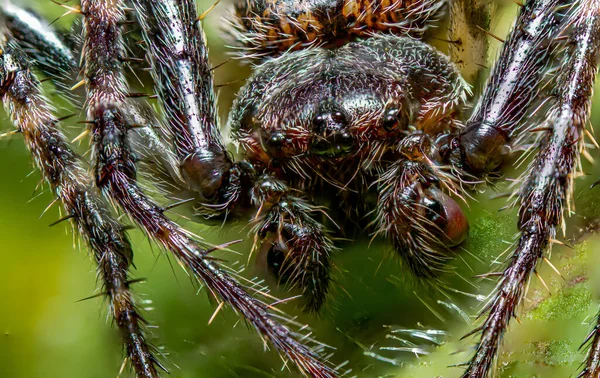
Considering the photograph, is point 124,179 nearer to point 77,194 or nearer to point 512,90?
point 77,194

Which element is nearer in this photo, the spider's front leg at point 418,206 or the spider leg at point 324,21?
the spider's front leg at point 418,206

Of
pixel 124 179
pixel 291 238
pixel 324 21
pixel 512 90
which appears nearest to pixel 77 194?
pixel 124 179

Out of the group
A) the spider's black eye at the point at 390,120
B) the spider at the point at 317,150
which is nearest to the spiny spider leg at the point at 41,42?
the spider at the point at 317,150

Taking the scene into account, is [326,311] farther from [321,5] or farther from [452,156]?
[321,5]

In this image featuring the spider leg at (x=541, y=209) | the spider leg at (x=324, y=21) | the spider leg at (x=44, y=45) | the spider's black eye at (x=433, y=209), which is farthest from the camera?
the spider leg at (x=44, y=45)

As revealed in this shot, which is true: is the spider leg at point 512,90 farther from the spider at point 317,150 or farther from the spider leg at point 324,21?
the spider leg at point 324,21

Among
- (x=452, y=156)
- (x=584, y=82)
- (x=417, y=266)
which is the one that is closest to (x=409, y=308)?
(x=417, y=266)

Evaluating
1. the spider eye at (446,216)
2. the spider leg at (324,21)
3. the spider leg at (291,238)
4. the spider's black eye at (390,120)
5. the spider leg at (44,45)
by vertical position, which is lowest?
the spider leg at (291,238)
